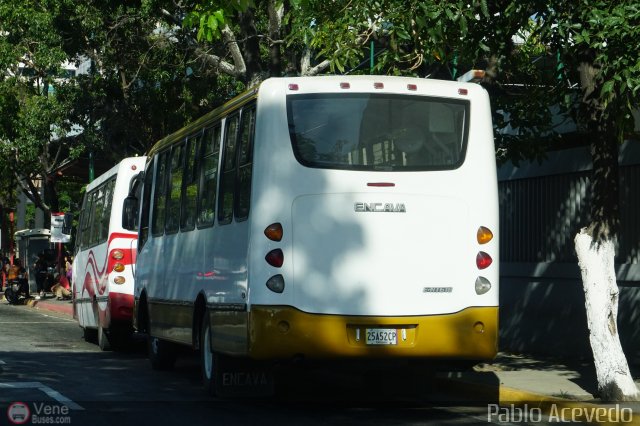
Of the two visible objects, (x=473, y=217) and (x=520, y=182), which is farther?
(x=520, y=182)

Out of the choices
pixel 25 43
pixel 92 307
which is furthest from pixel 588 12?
pixel 25 43

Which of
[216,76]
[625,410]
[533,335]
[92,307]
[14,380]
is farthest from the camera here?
[216,76]

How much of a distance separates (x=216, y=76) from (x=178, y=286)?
15.7 m

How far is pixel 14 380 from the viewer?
13.3m

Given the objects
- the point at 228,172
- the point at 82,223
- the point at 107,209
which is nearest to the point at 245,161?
the point at 228,172

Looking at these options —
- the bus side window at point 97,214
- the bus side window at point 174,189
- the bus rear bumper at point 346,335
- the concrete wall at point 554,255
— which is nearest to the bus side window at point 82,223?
the bus side window at point 97,214

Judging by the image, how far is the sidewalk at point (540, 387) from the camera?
10.9 m

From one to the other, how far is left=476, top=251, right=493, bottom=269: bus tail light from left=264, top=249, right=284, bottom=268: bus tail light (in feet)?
6.08

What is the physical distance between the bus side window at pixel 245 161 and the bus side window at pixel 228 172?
0.23m

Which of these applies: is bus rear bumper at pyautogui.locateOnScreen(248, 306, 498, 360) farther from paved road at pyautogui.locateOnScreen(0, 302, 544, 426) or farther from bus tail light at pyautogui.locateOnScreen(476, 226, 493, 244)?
bus tail light at pyautogui.locateOnScreen(476, 226, 493, 244)

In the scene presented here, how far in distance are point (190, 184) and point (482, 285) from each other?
4.21m

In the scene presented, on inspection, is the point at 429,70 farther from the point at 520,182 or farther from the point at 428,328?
the point at 428,328

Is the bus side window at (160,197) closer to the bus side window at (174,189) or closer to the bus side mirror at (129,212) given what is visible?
the bus side window at (174,189)

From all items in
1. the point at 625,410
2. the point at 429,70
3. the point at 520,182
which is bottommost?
the point at 625,410
